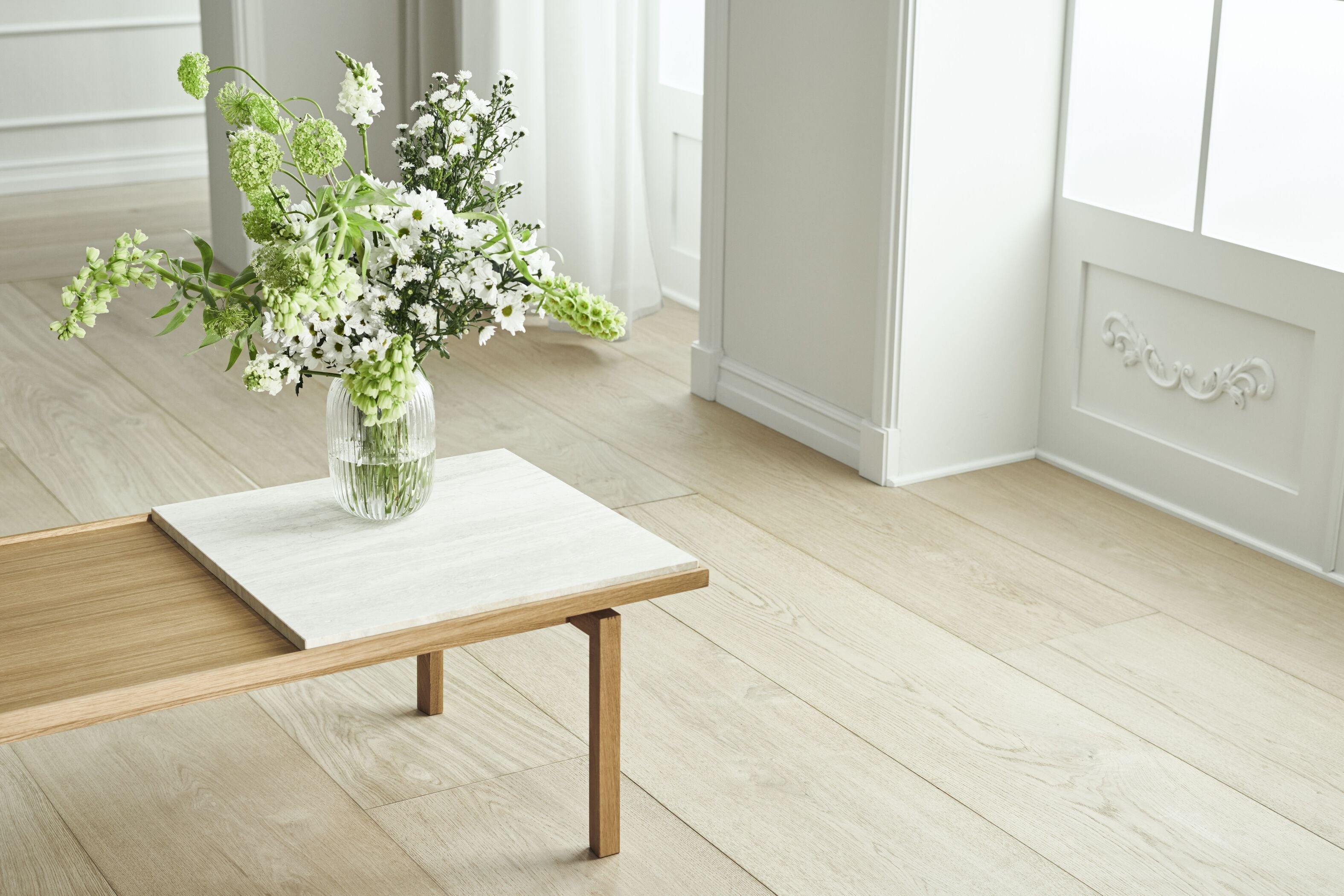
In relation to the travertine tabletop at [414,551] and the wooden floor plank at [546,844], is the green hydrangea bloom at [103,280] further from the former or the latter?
the wooden floor plank at [546,844]

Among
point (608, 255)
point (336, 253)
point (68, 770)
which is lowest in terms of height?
point (68, 770)

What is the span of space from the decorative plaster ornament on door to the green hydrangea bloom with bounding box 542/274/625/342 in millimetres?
1579

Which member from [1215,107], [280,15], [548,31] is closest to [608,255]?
[548,31]

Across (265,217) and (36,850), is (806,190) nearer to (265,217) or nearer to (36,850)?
(265,217)

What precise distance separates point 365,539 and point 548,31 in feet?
8.79

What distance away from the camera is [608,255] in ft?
14.6

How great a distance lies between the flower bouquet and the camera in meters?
1.68

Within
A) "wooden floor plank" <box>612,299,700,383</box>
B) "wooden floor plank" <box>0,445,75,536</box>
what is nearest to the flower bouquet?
"wooden floor plank" <box>0,445,75,536</box>

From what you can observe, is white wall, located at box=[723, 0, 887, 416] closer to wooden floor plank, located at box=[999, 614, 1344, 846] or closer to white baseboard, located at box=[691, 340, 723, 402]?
white baseboard, located at box=[691, 340, 723, 402]

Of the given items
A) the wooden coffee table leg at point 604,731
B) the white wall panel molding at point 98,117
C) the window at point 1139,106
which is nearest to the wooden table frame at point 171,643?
the wooden coffee table leg at point 604,731

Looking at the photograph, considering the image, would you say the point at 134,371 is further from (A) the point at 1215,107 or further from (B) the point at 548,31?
(A) the point at 1215,107

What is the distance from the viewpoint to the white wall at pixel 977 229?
309 centimetres

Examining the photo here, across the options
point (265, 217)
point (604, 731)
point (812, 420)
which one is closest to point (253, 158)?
point (265, 217)

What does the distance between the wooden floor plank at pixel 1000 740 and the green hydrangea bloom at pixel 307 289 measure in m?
1.09
